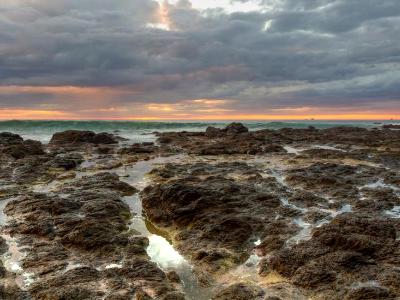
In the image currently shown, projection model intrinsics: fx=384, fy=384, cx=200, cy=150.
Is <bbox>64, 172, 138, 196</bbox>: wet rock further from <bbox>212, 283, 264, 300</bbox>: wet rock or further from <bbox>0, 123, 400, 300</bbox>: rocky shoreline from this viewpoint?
<bbox>212, 283, 264, 300</bbox>: wet rock

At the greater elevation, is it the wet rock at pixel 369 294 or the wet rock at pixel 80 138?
the wet rock at pixel 80 138

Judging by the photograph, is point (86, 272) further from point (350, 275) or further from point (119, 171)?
point (119, 171)

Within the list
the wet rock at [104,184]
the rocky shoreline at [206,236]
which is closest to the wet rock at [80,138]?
the rocky shoreline at [206,236]

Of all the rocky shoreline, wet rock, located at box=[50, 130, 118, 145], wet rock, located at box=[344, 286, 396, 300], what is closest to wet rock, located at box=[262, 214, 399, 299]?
the rocky shoreline

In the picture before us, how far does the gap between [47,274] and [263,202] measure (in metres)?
6.82

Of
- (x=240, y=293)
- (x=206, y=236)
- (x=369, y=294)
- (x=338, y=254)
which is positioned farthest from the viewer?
(x=206, y=236)

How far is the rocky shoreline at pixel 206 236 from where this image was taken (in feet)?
23.5

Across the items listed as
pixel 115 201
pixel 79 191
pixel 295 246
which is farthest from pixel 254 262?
pixel 79 191

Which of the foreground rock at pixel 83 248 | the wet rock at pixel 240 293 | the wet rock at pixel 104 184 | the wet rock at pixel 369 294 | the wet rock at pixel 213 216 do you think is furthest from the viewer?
the wet rock at pixel 104 184

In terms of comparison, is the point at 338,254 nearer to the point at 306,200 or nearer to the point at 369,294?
the point at 369,294

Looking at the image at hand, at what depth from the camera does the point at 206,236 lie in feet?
31.8

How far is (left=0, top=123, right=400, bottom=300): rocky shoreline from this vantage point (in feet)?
23.5

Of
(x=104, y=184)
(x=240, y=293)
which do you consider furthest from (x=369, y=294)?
(x=104, y=184)

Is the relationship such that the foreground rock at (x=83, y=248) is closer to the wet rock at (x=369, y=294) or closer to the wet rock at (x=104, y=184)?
the wet rock at (x=104, y=184)
